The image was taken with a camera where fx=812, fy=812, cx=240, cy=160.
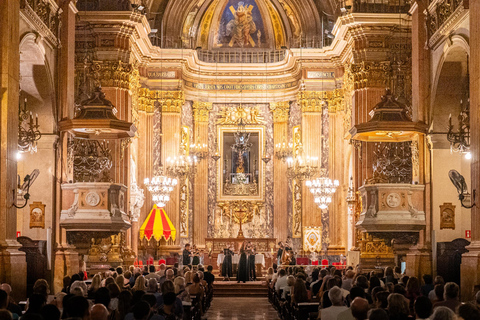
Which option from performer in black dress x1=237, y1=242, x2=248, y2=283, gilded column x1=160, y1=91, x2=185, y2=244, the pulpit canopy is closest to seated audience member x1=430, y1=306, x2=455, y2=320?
performer in black dress x1=237, y1=242, x2=248, y2=283

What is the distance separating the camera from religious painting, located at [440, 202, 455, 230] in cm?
1852

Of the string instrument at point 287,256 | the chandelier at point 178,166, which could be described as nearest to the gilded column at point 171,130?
the chandelier at point 178,166

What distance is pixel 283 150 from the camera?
3169 cm

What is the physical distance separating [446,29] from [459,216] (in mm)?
4396

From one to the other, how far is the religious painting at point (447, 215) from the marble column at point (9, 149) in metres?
9.38

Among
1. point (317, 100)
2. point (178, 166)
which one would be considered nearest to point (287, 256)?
point (178, 166)

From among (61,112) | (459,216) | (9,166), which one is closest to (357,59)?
(459,216)

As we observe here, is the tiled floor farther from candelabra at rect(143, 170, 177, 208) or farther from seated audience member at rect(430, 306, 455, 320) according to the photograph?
seated audience member at rect(430, 306, 455, 320)

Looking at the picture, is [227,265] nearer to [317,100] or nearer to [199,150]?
[199,150]

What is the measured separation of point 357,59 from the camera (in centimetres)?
2494

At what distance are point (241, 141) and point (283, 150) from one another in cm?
181

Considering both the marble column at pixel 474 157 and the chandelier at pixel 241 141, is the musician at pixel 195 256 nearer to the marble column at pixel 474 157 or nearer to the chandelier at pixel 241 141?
the chandelier at pixel 241 141

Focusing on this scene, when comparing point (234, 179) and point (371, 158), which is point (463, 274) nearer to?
point (371, 158)

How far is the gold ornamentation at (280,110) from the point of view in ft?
105
